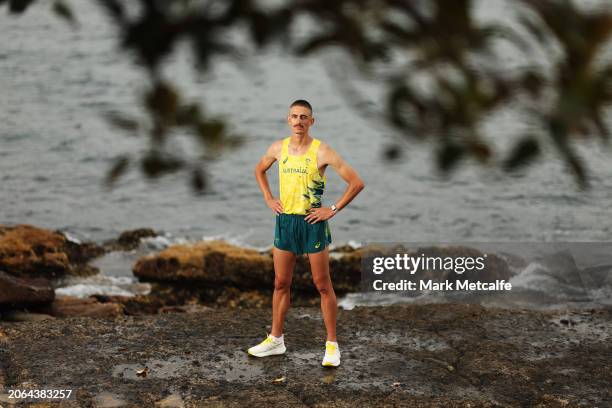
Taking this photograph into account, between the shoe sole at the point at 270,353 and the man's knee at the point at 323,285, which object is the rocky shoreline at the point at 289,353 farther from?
the man's knee at the point at 323,285

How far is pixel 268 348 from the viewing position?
6.56 m

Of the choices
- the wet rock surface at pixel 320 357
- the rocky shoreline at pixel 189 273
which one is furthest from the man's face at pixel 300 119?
the rocky shoreline at pixel 189 273

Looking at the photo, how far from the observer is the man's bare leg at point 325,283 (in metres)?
6.00

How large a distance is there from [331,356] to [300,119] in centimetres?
154

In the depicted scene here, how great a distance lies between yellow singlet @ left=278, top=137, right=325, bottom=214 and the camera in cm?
580

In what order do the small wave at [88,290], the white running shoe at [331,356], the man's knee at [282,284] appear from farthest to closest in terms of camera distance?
the small wave at [88,290], the white running shoe at [331,356], the man's knee at [282,284]

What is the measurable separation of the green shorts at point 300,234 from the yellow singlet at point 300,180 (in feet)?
0.21

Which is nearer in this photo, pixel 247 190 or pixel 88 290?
pixel 88 290

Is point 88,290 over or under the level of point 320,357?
over

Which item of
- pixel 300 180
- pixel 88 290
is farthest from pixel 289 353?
pixel 88 290

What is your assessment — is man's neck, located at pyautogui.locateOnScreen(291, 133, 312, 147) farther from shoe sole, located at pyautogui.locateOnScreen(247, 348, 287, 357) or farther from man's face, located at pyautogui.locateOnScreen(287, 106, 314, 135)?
shoe sole, located at pyautogui.locateOnScreen(247, 348, 287, 357)

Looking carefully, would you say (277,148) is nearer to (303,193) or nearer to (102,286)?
(303,193)

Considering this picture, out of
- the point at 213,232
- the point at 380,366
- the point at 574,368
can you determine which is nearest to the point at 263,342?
the point at 380,366

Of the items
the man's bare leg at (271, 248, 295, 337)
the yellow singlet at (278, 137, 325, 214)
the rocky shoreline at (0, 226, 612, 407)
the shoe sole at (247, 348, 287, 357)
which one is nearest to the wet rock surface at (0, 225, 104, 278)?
the rocky shoreline at (0, 226, 612, 407)
